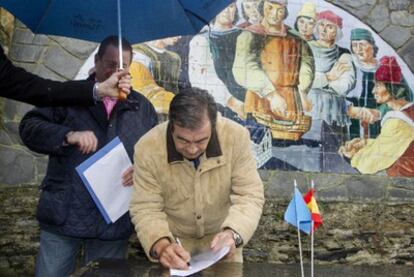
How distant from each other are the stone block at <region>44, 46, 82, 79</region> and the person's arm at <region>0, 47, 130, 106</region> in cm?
329

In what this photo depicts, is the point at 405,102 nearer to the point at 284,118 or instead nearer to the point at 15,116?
the point at 284,118

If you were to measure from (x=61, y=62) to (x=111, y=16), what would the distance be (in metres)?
2.80

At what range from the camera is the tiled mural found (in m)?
6.44

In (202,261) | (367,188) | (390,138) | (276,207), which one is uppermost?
(202,261)

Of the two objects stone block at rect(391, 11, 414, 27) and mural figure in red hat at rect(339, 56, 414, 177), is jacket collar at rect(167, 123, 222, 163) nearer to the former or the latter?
mural figure in red hat at rect(339, 56, 414, 177)

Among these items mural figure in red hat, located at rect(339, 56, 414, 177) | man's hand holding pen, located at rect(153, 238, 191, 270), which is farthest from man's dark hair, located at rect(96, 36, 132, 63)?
mural figure in red hat, located at rect(339, 56, 414, 177)

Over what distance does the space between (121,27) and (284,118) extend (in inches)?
129

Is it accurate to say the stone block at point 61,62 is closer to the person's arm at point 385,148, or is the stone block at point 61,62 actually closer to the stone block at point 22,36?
the stone block at point 22,36

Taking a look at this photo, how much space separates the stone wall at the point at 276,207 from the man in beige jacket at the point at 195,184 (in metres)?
1.93

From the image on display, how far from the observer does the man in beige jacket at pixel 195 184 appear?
2.85 metres

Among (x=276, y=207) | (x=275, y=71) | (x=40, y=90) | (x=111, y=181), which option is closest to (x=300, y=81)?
(x=275, y=71)

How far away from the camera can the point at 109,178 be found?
336 cm

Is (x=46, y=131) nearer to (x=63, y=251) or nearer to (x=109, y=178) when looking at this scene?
(x=109, y=178)

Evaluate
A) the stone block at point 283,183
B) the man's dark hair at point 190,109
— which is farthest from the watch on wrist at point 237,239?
the stone block at point 283,183
